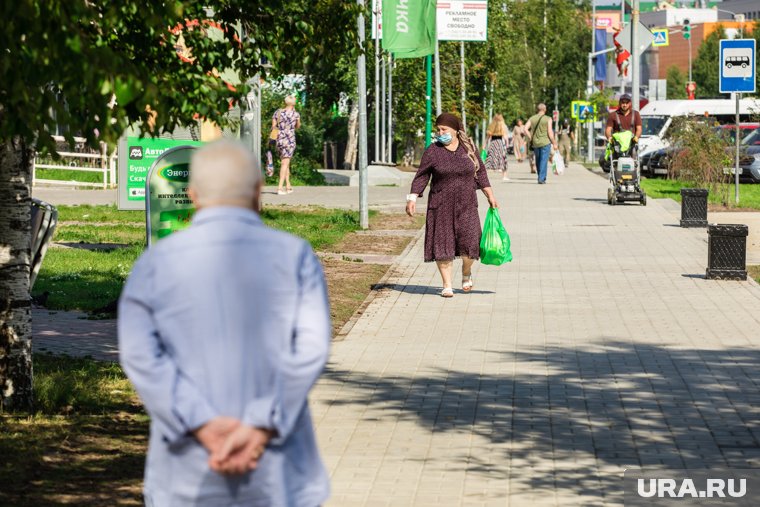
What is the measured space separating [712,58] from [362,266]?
13994 cm

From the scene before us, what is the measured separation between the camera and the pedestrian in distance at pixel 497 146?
39500 mm

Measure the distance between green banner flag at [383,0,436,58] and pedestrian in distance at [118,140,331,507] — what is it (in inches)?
886

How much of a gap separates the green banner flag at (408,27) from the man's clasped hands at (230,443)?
74.6 feet

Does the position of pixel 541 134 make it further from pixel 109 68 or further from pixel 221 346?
pixel 221 346

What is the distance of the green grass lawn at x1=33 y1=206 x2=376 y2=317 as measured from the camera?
13430 mm

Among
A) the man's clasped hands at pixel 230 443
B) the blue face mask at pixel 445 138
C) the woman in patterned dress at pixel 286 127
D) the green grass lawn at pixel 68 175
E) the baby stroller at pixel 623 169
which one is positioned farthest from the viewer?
the green grass lawn at pixel 68 175

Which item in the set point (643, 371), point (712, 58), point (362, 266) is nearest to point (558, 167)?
point (362, 266)

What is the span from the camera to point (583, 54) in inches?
3688

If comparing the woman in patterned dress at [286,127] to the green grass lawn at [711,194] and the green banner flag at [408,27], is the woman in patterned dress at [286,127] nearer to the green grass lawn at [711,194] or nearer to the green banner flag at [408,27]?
the green banner flag at [408,27]

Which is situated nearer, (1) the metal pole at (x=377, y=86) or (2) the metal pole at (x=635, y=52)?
(1) the metal pole at (x=377, y=86)

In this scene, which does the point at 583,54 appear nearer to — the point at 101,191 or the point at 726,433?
the point at 101,191

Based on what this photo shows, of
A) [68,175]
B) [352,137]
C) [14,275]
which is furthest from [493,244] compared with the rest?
[352,137]

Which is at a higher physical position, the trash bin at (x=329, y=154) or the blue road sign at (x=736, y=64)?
the blue road sign at (x=736, y=64)

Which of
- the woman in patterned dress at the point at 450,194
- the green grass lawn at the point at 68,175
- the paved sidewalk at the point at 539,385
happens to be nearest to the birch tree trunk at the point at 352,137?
the green grass lawn at the point at 68,175
